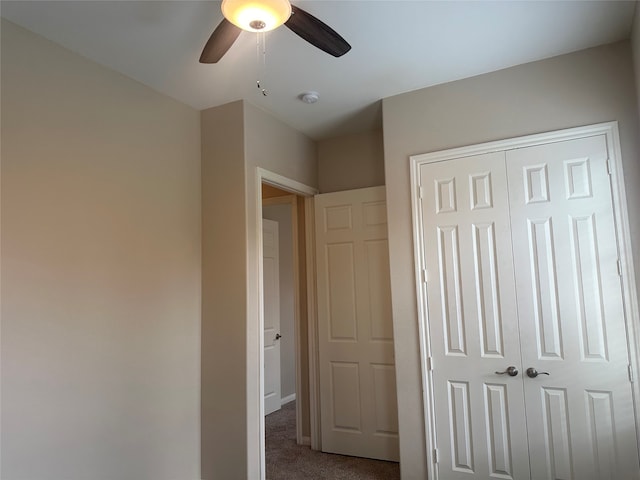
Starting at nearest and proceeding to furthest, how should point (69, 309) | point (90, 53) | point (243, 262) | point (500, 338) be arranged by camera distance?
point (69, 309)
point (90, 53)
point (500, 338)
point (243, 262)

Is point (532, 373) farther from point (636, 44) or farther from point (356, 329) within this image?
point (636, 44)

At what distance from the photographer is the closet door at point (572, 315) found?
2.38m

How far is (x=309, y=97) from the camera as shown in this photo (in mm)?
3111

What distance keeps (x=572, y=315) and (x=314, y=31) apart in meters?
2.14

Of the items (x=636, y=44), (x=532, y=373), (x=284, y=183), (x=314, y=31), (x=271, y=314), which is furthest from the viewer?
(x=271, y=314)

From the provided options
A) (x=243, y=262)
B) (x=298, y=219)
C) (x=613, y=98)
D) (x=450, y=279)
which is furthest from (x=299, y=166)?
(x=613, y=98)

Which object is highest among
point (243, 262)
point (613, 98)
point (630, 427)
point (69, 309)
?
point (613, 98)

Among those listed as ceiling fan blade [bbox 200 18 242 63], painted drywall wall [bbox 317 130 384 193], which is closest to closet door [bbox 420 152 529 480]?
painted drywall wall [bbox 317 130 384 193]

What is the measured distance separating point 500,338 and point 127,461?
7.94ft

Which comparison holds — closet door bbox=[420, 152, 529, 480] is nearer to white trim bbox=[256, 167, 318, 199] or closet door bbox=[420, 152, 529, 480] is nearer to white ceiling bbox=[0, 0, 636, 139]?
white ceiling bbox=[0, 0, 636, 139]

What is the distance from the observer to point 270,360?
4895 mm

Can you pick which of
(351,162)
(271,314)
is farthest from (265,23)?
(271,314)

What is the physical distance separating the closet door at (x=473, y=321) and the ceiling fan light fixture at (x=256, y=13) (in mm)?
1641

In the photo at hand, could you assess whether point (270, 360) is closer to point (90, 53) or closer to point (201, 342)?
point (201, 342)
